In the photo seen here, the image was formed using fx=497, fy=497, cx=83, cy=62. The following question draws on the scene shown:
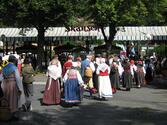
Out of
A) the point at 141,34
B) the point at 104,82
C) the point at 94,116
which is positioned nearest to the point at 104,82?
the point at 104,82

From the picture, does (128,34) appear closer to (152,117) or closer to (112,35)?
(112,35)

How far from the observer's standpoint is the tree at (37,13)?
37062mm

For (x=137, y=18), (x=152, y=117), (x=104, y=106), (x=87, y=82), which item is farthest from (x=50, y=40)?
(x=152, y=117)

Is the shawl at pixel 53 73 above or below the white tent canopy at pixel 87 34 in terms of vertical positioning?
below

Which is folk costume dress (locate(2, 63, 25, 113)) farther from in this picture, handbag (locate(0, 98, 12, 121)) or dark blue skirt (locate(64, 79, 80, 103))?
dark blue skirt (locate(64, 79, 80, 103))

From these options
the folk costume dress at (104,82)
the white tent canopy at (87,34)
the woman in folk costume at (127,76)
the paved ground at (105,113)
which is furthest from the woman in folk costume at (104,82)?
the white tent canopy at (87,34)

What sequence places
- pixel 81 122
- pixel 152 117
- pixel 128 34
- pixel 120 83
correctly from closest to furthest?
pixel 81 122
pixel 152 117
pixel 120 83
pixel 128 34

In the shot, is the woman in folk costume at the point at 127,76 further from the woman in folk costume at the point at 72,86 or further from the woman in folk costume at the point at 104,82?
the woman in folk costume at the point at 72,86

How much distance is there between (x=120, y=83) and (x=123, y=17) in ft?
44.4

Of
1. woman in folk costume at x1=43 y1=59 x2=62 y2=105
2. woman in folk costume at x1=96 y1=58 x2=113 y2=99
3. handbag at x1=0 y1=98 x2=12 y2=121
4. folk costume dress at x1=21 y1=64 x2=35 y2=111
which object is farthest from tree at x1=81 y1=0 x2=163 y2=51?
handbag at x1=0 y1=98 x2=12 y2=121

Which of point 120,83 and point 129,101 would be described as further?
point 120,83

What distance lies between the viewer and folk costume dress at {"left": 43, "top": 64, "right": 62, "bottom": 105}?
54.7 feet

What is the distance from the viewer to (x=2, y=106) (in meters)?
13.4

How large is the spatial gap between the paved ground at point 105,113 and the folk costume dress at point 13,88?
50 centimetres
